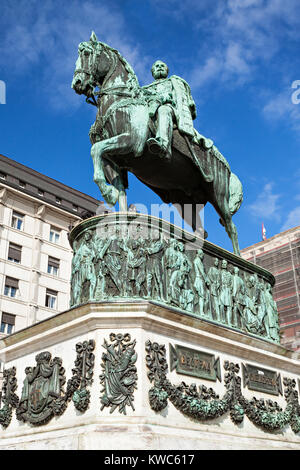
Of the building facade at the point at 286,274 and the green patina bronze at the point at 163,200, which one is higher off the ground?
the building facade at the point at 286,274

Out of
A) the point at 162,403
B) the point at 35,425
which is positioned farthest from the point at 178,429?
the point at 35,425

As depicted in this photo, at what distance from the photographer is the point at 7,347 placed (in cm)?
960

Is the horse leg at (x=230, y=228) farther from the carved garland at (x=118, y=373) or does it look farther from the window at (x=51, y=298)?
the window at (x=51, y=298)

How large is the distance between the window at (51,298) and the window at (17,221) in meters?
6.23

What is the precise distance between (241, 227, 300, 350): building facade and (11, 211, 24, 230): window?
67.0ft

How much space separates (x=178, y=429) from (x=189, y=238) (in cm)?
379

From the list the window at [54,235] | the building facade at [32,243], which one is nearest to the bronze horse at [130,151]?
the building facade at [32,243]

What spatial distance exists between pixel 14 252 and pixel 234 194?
33.3 m

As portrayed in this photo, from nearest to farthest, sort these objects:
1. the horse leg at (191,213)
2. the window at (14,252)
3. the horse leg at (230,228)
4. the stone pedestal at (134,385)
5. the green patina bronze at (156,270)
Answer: the stone pedestal at (134,385), the green patina bronze at (156,270), the horse leg at (230,228), the horse leg at (191,213), the window at (14,252)

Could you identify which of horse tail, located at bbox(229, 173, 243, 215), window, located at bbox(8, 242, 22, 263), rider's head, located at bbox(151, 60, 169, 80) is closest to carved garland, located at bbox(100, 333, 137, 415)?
horse tail, located at bbox(229, 173, 243, 215)

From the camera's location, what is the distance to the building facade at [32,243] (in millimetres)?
41094

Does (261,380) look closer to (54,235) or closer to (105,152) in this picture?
(105,152)

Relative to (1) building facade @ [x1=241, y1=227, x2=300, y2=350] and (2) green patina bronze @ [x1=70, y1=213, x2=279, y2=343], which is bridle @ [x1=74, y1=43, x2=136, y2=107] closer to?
(2) green patina bronze @ [x1=70, y1=213, x2=279, y2=343]

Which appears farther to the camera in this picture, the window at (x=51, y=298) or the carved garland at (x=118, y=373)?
the window at (x=51, y=298)
